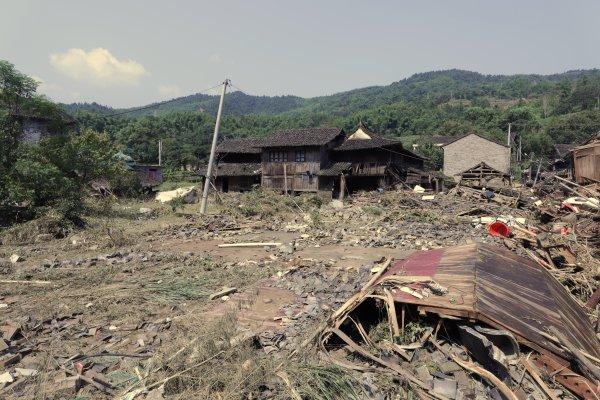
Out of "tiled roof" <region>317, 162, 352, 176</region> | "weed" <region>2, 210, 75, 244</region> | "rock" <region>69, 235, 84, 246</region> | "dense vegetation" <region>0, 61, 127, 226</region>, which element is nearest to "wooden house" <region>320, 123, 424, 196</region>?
"tiled roof" <region>317, 162, 352, 176</region>

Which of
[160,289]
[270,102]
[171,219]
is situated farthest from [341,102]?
[160,289]

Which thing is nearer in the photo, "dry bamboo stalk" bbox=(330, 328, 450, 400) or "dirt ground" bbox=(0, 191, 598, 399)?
"dry bamboo stalk" bbox=(330, 328, 450, 400)

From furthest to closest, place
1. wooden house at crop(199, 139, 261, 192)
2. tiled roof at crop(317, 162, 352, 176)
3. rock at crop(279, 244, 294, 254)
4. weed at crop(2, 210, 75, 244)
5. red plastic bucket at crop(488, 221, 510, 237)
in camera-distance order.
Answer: wooden house at crop(199, 139, 261, 192), tiled roof at crop(317, 162, 352, 176), weed at crop(2, 210, 75, 244), rock at crop(279, 244, 294, 254), red plastic bucket at crop(488, 221, 510, 237)

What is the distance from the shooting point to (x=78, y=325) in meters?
6.00

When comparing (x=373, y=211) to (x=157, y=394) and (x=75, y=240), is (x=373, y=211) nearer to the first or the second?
(x=75, y=240)

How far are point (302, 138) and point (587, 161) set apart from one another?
726 inches

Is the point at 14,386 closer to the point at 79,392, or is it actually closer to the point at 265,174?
the point at 79,392

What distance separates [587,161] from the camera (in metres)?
20.0

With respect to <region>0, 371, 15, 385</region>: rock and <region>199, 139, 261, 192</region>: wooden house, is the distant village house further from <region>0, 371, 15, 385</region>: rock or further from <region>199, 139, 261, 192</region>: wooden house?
<region>0, 371, 15, 385</region>: rock

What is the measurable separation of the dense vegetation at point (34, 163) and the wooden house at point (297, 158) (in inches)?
585

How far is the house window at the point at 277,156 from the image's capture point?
31.5 m

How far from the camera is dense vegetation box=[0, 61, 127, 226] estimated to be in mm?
15742

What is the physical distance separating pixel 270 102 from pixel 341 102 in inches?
1671

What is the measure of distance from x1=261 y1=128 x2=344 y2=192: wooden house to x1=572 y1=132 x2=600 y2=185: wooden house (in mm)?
15689
